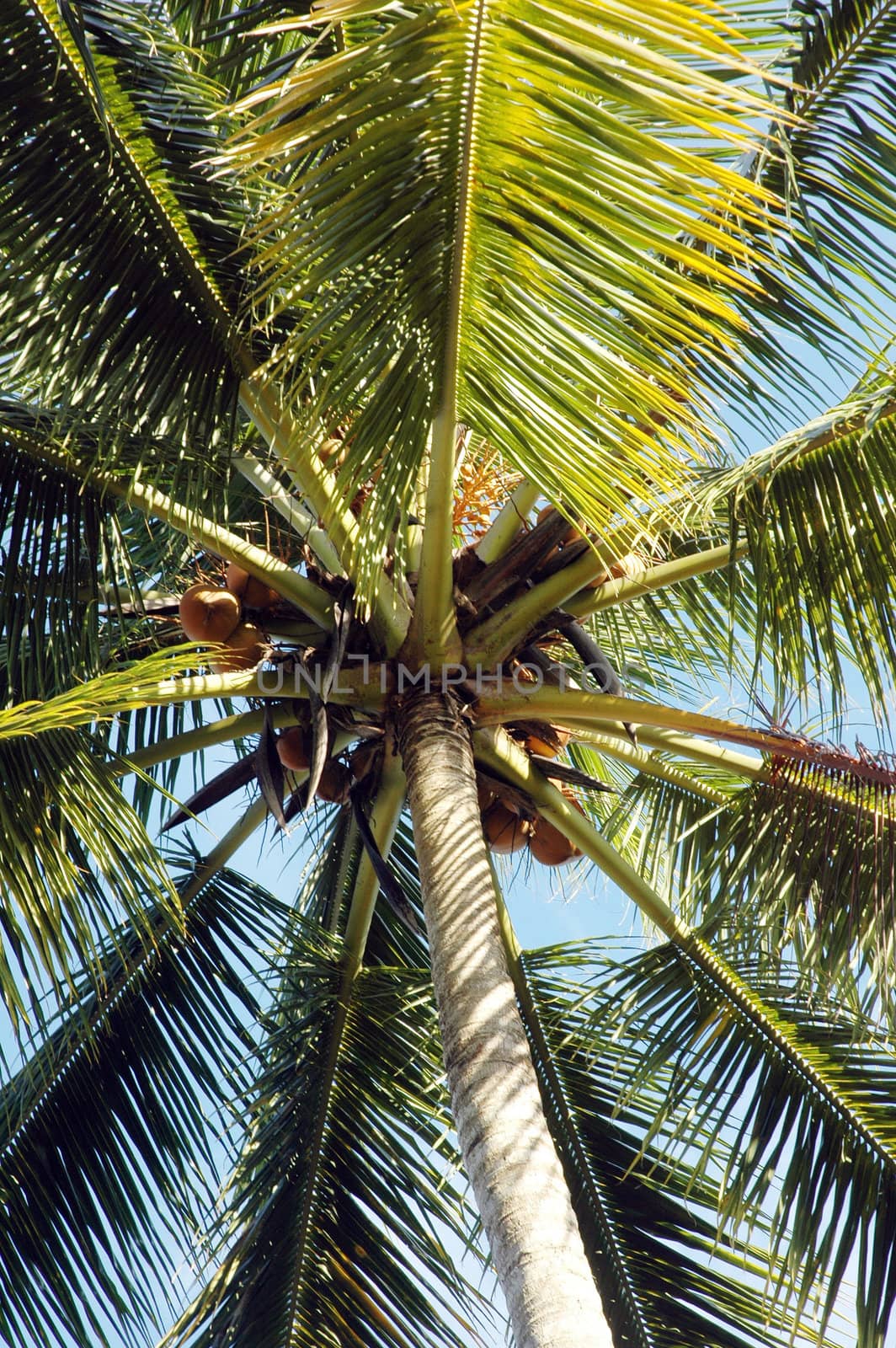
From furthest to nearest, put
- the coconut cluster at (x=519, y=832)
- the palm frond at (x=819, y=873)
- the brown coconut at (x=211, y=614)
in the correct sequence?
the coconut cluster at (x=519, y=832), the brown coconut at (x=211, y=614), the palm frond at (x=819, y=873)

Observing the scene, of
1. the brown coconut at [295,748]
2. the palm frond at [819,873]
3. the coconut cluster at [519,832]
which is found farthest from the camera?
the coconut cluster at [519,832]

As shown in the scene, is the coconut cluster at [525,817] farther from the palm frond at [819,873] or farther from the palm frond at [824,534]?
the palm frond at [824,534]

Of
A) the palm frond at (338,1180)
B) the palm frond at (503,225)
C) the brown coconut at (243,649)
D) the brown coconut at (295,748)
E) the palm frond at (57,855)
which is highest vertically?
the palm frond at (503,225)

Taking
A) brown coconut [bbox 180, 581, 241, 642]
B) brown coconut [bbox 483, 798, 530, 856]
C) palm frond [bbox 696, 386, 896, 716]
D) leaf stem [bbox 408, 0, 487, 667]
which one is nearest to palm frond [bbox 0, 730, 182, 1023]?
brown coconut [bbox 180, 581, 241, 642]

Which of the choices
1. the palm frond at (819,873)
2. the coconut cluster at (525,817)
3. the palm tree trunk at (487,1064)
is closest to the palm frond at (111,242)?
the palm tree trunk at (487,1064)

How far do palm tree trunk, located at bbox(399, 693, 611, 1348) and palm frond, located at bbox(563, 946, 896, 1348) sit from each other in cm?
98

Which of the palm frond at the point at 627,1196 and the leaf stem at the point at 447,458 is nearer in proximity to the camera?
the leaf stem at the point at 447,458

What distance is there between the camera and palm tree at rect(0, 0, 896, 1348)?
2686 millimetres

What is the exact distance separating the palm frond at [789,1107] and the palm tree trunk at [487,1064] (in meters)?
0.98

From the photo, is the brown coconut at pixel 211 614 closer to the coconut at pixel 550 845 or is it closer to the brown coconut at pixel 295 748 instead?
the brown coconut at pixel 295 748

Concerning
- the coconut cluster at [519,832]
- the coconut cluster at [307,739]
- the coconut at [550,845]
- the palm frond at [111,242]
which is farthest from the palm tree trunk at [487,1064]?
the palm frond at [111,242]

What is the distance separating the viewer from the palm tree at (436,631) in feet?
8.81

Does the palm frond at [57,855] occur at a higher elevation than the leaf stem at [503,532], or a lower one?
lower

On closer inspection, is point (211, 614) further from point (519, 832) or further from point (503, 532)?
point (519, 832)
